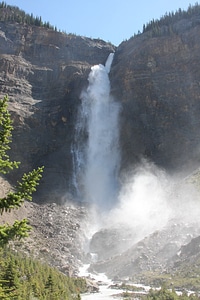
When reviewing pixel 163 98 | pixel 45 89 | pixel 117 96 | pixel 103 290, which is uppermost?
pixel 45 89

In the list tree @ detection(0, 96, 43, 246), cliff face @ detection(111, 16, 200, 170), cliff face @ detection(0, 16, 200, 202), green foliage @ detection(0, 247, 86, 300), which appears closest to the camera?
tree @ detection(0, 96, 43, 246)

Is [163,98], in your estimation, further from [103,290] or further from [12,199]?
[12,199]

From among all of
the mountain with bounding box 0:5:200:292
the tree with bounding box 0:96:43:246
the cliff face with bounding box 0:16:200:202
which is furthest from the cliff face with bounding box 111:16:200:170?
the tree with bounding box 0:96:43:246

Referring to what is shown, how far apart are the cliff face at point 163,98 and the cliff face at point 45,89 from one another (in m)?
10.7

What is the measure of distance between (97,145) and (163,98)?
16738mm

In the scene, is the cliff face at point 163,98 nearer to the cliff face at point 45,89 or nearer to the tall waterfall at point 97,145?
the tall waterfall at point 97,145

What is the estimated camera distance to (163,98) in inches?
2950

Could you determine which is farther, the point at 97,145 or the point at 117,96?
the point at 117,96

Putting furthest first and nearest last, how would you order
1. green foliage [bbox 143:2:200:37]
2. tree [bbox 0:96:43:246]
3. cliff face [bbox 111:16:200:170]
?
green foliage [bbox 143:2:200:37] < cliff face [bbox 111:16:200:170] < tree [bbox 0:96:43:246]

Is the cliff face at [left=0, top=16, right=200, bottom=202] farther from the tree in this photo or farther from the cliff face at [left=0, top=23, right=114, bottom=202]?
the tree

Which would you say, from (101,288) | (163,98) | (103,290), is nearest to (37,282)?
(103,290)

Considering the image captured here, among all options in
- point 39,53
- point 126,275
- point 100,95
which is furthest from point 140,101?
point 126,275

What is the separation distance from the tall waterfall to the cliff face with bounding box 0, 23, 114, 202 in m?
1.99

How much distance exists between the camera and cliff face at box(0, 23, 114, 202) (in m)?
71.2
